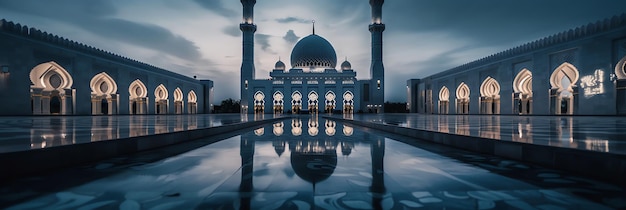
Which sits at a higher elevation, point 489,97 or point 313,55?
point 313,55

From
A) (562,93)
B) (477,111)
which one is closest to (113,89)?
(477,111)

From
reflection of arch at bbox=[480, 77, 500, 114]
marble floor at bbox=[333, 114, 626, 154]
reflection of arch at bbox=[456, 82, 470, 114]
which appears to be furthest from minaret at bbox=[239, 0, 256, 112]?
marble floor at bbox=[333, 114, 626, 154]

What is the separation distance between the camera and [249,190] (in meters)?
1.43

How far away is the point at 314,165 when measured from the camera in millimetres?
2064

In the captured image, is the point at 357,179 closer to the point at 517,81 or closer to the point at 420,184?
the point at 420,184

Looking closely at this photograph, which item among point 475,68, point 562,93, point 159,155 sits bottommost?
point 159,155

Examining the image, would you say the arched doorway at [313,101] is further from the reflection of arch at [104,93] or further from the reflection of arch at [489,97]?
the reflection of arch at [104,93]

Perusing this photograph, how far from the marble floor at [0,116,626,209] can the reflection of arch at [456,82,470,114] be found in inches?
922

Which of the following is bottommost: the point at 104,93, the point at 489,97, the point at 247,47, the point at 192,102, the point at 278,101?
the point at 192,102

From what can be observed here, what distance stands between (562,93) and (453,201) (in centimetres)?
1843

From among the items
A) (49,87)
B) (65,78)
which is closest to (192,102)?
(65,78)

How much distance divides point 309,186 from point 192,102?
3040 cm

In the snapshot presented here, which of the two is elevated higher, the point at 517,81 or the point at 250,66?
the point at 250,66

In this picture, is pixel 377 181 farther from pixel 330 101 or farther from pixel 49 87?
pixel 330 101
